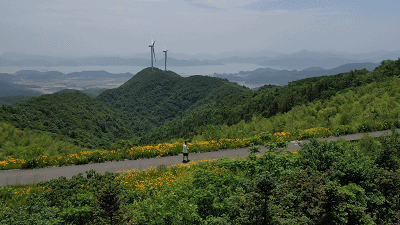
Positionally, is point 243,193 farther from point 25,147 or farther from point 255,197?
point 25,147

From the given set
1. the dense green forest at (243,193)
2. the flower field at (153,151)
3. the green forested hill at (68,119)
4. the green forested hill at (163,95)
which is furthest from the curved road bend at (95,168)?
the green forested hill at (163,95)

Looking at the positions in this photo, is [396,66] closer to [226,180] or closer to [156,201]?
[226,180]

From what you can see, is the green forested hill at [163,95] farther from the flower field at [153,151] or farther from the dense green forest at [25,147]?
the dense green forest at [25,147]

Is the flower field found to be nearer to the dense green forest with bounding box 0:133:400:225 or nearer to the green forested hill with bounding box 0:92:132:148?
the dense green forest with bounding box 0:133:400:225

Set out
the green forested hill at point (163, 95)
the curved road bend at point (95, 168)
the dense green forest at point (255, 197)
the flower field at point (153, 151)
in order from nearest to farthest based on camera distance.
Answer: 1. the dense green forest at point (255, 197)
2. the curved road bend at point (95, 168)
3. the flower field at point (153, 151)
4. the green forested hill at point (163, 95)

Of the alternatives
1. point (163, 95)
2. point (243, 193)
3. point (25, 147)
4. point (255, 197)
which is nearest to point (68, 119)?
point (25, 147)

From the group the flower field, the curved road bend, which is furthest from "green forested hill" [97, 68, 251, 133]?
the curved road bend

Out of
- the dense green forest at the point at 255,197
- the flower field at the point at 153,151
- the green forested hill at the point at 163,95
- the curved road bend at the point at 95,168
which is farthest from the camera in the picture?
the green forested hill at the point at 163,95
